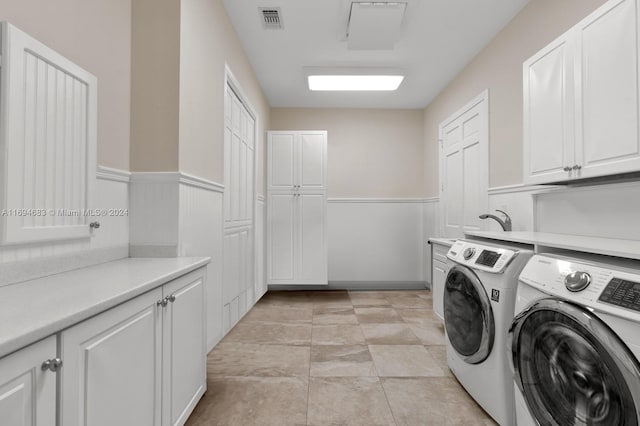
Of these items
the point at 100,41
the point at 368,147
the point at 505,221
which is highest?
the point at 368,147

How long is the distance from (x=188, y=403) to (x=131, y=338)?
2.33ft

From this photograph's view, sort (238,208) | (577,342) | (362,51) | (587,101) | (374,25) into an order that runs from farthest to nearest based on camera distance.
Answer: (362,51), (238,208), (374,25), (587,101), (577,342)

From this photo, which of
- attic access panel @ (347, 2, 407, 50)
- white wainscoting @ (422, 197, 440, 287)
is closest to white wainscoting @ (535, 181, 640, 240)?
attic access panel @ (347, 2, 407, 50)

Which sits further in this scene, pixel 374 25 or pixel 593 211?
pixel 374 25

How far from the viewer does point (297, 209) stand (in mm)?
4305

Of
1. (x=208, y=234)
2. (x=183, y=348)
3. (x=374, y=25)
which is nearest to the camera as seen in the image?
(x=183, y=348)

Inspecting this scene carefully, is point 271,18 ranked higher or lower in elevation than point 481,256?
higher

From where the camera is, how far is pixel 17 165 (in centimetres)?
118

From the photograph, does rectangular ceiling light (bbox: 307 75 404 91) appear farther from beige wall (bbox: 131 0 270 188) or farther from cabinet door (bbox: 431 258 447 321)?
cabinet door (bbox: 431 258 447 321)

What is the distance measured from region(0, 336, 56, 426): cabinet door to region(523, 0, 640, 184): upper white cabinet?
6.97 feet

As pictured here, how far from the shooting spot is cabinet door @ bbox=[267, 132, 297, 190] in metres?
4.30

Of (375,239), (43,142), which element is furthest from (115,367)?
(375,239)

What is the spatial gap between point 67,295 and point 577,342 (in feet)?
5.30

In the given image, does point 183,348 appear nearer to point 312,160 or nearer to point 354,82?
point 312,160
